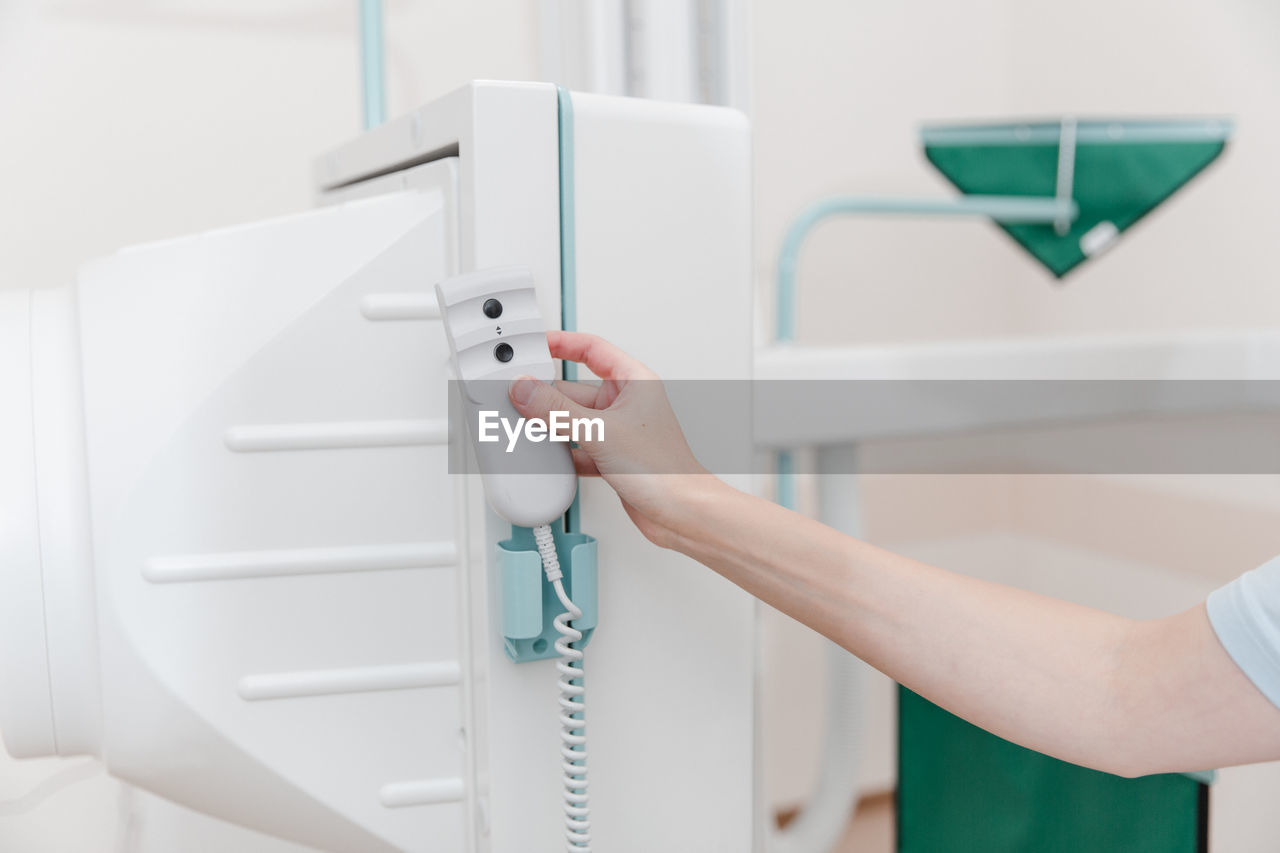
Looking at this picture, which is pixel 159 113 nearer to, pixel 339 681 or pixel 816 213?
pixel 816 213

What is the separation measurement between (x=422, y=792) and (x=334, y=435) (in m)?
0.24

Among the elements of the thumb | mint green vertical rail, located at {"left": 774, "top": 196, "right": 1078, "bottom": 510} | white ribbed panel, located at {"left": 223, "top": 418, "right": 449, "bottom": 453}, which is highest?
mint green vertical rail, located at {"left": 774, "top": 196, "right": 1078, "bottom": 510}

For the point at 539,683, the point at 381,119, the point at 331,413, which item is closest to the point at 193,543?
the point at 331,413

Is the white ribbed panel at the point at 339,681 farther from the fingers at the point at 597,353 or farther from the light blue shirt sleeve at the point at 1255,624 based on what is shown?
the light blue shirt sleeve at the point at 1255,624

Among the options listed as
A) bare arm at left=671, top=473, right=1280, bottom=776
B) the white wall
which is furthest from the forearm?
the white wall

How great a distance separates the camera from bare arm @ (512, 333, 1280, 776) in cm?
56

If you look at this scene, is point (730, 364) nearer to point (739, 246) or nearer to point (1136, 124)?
point (739, 246)

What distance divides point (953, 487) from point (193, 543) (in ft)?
5.46

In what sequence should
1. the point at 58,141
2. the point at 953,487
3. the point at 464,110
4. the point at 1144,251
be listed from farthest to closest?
1. the point at 953,487
2. the point at 1144,251
3. the point at 58,141
4. the point at 464,110

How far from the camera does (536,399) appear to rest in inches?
21.9

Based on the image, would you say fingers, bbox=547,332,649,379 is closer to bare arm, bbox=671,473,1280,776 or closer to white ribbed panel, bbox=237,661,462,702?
bare arm, bbox=671,473,1280,776

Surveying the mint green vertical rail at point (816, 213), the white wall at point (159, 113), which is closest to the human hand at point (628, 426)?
the mint green vertical rail at point (816, 213)

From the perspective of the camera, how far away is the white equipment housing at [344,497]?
0.59 meters

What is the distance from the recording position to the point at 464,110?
1.87 feet
